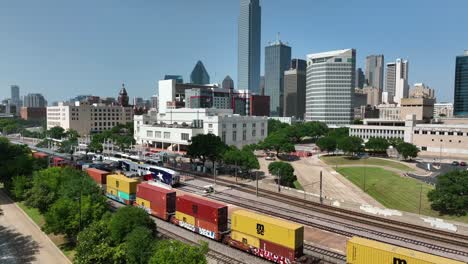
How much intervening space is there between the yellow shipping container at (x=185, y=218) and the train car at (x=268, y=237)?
682 cm

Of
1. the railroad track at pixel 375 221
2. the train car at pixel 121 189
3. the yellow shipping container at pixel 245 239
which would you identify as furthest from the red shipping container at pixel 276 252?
the train car at pixel 121 189

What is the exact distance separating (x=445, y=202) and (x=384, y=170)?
35611mm

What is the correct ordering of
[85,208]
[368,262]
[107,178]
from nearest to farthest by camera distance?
[368,262] → [85,208] → [107,178]

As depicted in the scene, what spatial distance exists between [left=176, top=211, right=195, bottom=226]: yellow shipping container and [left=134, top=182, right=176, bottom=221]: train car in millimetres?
2561

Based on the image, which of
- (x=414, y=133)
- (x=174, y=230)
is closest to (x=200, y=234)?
(x=174, y=230)

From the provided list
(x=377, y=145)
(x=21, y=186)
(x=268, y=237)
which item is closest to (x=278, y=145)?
(x=377, y=145)

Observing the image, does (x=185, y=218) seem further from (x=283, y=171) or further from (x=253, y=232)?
(x=283, y=171)

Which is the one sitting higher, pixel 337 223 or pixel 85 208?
pixel 85 208

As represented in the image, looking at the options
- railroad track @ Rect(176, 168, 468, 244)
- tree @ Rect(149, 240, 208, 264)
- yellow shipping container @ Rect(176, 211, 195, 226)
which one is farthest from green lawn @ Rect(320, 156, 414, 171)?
tree @ Rect(149, 240, 208, 264)

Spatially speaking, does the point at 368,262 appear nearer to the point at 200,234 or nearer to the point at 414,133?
the point at 200,234

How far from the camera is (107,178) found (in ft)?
184

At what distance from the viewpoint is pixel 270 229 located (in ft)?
101

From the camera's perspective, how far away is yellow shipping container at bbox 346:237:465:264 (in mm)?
23102

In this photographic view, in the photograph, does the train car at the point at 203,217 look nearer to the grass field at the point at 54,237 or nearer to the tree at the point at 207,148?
the grass field at the point at 54,237
